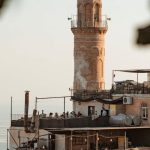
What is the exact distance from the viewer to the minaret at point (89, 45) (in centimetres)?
5031

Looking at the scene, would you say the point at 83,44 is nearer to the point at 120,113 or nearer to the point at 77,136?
the point at 120,113

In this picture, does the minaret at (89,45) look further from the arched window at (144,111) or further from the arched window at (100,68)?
the arched window at (144,111)

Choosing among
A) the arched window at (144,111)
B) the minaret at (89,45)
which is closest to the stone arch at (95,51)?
the minaret at (89,45)

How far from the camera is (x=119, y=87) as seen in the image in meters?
37.7

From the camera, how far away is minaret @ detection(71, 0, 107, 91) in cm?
5031

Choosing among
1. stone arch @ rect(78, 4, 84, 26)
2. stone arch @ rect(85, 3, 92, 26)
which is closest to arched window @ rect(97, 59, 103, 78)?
stone arch @ rect(85, 3, 92, 26)

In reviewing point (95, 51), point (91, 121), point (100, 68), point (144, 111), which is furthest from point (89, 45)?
point (91, 121)

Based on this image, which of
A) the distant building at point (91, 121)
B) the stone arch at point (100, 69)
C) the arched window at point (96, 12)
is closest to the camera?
the distant building at point (91, 121)

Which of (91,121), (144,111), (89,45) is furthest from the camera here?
(89,45)

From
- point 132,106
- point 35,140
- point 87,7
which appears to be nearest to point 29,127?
point 35,140

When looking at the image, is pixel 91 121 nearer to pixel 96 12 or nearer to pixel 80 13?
pixel 80 13

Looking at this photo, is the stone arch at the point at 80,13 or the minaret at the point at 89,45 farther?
the stone arch at the point at 80,13

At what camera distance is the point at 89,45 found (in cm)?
5088

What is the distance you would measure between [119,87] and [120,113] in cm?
239
